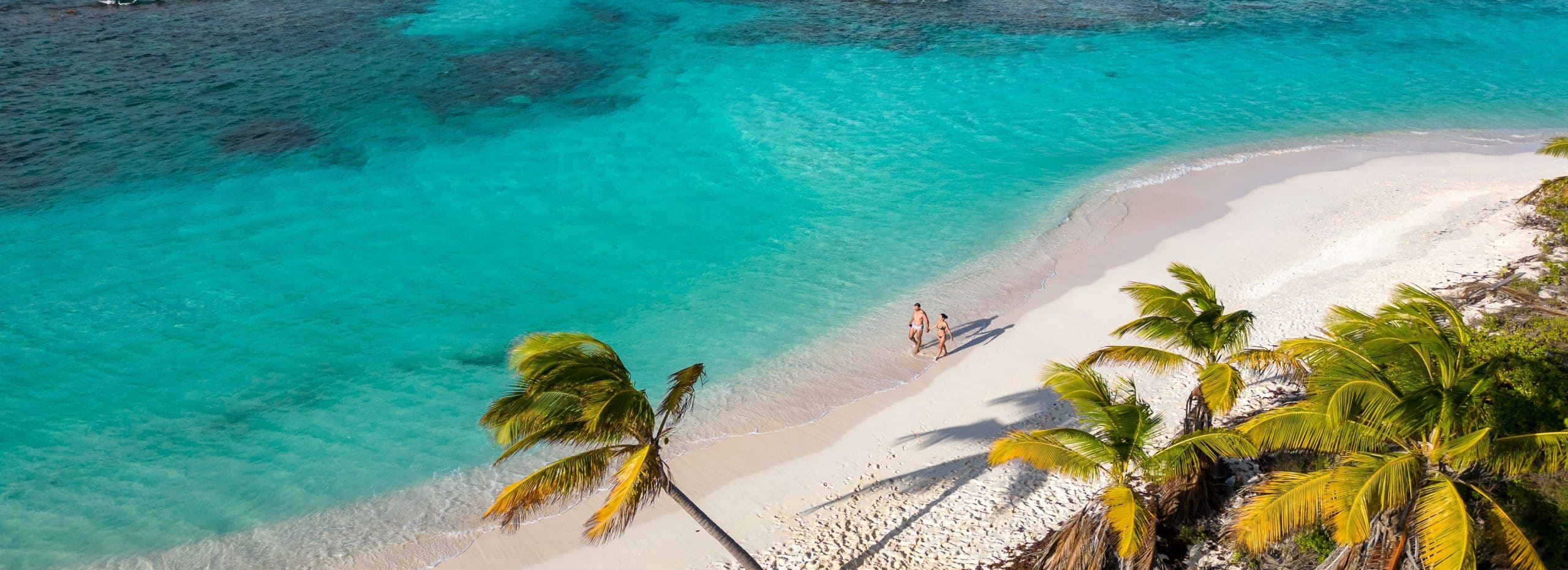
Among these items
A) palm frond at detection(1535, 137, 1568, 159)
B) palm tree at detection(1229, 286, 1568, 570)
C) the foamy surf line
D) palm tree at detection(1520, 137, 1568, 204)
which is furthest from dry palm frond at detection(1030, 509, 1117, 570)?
palm tree at detection(1520, 137, 1568, 204)

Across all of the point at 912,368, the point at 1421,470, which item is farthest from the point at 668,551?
the point at 1421,470

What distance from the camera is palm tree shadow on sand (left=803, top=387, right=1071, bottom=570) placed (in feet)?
43.8

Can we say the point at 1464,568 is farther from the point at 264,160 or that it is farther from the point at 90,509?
the point at 264,160

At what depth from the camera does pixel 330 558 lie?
13.9 meters

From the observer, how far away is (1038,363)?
57.2 feet

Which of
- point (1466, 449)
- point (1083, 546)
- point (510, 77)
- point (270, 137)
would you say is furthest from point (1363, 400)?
point (510, 77)

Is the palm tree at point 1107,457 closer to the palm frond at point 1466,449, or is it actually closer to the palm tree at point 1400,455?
the palm tree at point 1400,455

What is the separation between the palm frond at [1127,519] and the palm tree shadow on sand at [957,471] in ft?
11.6

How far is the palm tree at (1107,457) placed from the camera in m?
9.92

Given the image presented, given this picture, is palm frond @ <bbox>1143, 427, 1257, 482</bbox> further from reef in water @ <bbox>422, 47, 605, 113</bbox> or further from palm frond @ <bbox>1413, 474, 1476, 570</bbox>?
reef in water @ <bbox>422, 47, 605, 113</bbox>

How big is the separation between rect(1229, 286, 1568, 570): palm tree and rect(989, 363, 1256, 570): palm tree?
0.73 meters

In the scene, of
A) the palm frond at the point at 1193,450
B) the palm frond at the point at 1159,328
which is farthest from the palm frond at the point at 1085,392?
the palm frond at the point at 1159,328

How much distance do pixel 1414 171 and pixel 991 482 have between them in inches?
822

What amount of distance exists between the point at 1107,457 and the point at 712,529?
15.5 feet
